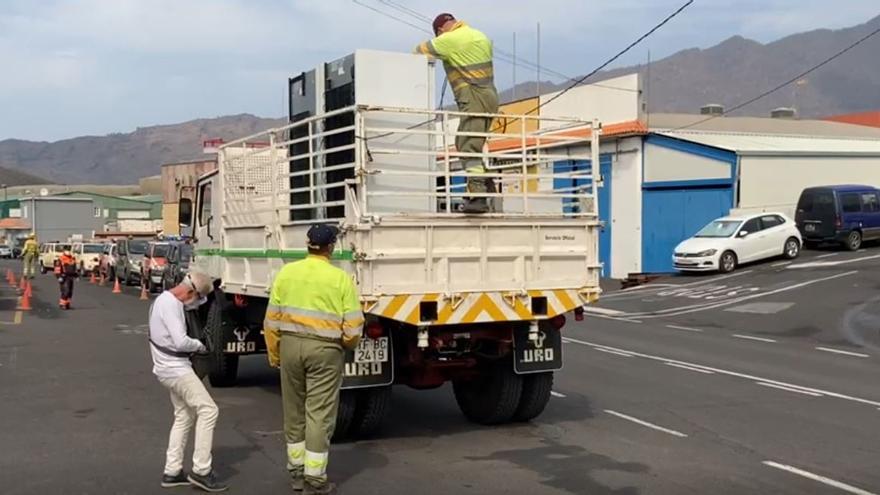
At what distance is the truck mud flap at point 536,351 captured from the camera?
8.82 m

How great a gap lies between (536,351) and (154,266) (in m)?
24.0

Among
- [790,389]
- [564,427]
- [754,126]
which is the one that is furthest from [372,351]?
[754,126]

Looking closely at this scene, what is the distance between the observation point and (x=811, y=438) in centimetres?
866

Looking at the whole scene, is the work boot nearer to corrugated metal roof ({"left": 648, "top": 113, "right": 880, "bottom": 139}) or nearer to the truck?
the truck

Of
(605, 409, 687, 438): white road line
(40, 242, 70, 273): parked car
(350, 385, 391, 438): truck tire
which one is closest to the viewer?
(350, 385, 391, 438): truck tire

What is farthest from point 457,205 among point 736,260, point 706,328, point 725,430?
point 736,260

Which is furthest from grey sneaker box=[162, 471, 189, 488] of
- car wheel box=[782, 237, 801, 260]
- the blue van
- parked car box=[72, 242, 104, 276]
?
parked car box=[72, 242, 104, 276]

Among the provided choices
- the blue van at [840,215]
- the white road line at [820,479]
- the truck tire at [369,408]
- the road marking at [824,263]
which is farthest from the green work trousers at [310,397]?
the blue van at [840,215]

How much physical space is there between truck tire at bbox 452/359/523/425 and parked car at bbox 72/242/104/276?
37081 mm

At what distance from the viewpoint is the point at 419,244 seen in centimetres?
793

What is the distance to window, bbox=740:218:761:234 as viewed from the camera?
28.0 meters

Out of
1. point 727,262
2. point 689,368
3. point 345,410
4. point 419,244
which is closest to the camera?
point 419,244

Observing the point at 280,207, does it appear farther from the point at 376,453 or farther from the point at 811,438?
the point at 811,438

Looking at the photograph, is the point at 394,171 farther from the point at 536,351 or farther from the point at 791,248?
the point at 791,248
